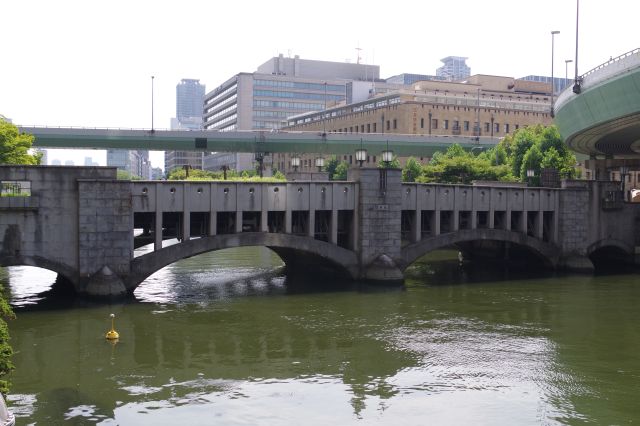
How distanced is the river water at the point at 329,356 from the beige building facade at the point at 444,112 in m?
94.0

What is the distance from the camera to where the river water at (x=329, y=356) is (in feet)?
75.4

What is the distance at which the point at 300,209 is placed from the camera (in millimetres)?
44875

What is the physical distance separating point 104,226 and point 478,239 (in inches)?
1057

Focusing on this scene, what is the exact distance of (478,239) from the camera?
172 feet

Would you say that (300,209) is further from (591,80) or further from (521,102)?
(521,102)

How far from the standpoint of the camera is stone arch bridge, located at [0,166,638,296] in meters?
38.2

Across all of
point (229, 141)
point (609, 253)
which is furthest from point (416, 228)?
point (229, 141)

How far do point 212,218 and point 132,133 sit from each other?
2202 inches

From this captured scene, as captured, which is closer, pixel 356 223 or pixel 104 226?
pixel 104 226

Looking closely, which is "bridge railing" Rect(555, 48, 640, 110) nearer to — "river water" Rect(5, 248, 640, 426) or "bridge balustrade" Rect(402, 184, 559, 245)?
"bridge balustrade" Rect(402, 184, 559, 245)

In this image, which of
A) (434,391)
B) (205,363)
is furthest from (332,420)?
(205,363)

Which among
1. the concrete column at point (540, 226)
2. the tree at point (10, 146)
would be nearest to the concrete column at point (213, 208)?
the tree at point (10, 146)

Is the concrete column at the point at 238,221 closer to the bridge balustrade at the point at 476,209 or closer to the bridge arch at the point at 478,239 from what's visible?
the bridge arch at the point at 478,239

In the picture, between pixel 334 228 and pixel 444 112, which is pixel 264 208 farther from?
pixel 444 112
